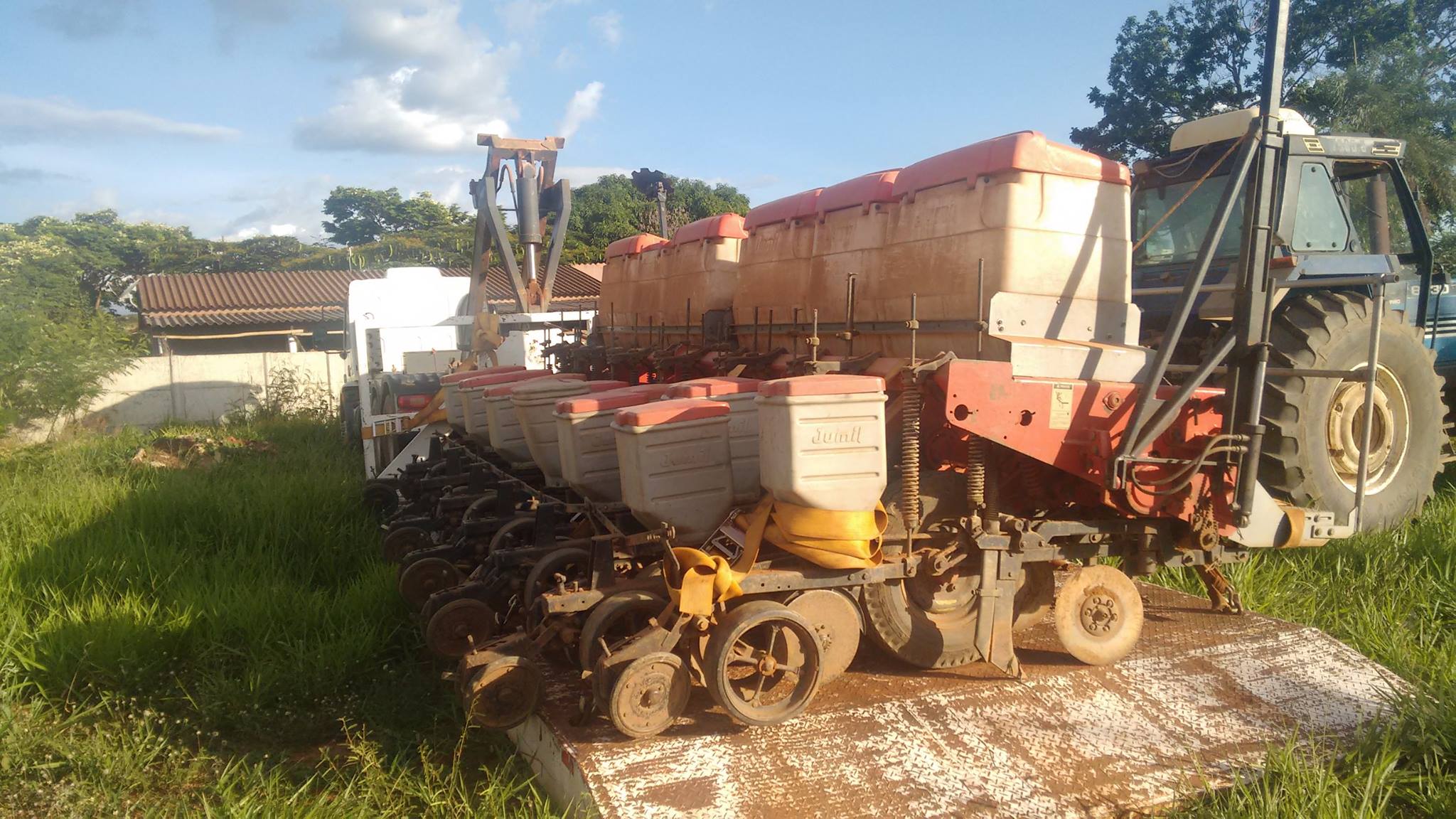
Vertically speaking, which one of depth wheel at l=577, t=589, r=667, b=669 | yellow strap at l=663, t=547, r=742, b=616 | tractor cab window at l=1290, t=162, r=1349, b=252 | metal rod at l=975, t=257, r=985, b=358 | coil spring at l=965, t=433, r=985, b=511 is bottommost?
depth wheel at l=577, t=589, r=667, b=669

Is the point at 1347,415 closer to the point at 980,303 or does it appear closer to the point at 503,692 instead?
the point at 980,303

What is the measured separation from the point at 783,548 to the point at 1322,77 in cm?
A: 1364

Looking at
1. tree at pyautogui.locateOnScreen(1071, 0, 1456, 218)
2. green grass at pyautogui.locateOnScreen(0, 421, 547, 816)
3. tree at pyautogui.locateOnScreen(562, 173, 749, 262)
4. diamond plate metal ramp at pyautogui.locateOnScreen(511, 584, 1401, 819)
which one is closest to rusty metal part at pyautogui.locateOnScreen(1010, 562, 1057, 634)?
diamond plate metal ramp at pyautogui.locateOnScreen(511, 584, 1401, 819)

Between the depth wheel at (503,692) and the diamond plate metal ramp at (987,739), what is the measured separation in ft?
0.53

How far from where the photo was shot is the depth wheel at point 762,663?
3.80 m

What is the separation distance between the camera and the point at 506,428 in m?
6.30

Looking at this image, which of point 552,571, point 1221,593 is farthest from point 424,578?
point 1221,593

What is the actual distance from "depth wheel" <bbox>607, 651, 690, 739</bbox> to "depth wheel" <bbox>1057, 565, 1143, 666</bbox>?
200cm

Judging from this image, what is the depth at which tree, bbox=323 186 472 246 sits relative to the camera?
4075 cm

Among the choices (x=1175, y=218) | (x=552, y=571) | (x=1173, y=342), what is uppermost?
(x=1175, y=218)

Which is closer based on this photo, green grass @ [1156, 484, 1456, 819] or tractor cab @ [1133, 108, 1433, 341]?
green grass @ [1156, 484, 1456, 819]

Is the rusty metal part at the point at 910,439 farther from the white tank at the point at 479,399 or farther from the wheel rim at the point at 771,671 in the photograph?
the white tank at the point at 479,399

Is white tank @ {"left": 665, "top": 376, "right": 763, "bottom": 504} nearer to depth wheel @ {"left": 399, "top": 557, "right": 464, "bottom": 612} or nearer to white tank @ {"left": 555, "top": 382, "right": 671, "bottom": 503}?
white tank @ {"left": 555, "top": 382, "right": 671, "bottom": 503}

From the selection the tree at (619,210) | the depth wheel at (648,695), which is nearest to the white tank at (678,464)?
the depth wheel at (648,695)
